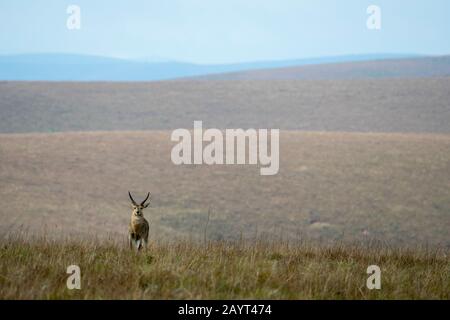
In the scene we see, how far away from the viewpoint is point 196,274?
8.70m

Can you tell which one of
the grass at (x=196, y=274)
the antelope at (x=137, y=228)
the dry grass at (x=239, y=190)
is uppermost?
the antelope at (x=137, y=228)

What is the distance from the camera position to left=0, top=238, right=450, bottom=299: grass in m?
7.87

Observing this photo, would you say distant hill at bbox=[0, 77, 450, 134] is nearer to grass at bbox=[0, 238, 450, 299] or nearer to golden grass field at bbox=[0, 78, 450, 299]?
golden grass field at bbox=[0, 78, 450, 299]

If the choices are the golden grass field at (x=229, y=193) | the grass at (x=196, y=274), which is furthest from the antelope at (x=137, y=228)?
the golden grass field at (x=229, y=193)

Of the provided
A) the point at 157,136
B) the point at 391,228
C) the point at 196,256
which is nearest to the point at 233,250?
the point at 196,256

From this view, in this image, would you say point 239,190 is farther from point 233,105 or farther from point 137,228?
point 233,105

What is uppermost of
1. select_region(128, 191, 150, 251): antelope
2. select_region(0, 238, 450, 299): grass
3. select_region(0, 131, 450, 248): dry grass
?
select_region(128, 191, 150, 251): antelope

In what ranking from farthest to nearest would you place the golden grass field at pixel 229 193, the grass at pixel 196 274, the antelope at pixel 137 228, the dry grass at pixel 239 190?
the dry grass at pixel 239 190
the antelope at pixel 137 228
the golden grass field at pixel 229 193
the grass at pixel 196 274

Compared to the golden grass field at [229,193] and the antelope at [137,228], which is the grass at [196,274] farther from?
the antelope at [137,228]

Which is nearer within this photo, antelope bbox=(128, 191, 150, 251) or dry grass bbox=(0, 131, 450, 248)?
antelope bbox=(128, 191, 150, 251)

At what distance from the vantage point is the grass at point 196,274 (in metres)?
7.87

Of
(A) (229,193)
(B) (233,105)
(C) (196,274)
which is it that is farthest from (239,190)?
(B) (233,105)

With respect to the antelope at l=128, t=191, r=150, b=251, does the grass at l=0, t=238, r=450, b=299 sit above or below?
below

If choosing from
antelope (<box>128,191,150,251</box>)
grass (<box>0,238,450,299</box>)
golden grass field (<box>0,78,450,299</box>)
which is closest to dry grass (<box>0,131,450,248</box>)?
golden grass field (<box>0,78,450,299</box>)
